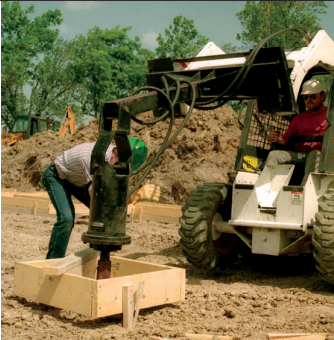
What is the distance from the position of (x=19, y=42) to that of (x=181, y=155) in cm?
2693

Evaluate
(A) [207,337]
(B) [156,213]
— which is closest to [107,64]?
A: (B) [156,213]

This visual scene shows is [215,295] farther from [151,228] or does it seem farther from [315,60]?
[151,228]

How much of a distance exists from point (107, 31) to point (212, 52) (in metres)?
40.0

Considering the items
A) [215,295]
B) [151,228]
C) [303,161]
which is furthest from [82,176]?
[151,228]

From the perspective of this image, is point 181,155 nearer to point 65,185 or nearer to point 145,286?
point 65,185

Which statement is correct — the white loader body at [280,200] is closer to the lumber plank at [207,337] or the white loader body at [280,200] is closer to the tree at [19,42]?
the lumber plank at [207,337]

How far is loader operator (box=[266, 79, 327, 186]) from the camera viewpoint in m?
6.23

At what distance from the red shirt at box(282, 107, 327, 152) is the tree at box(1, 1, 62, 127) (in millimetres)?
31679

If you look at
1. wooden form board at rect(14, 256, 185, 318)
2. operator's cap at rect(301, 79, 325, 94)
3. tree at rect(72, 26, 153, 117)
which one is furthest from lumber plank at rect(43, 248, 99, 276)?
tree at rect(72, 26, 153, 117)

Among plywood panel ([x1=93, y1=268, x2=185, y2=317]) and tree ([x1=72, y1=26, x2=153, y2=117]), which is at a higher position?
tree ([x1=72, y1=26, x2=153, y2=117])

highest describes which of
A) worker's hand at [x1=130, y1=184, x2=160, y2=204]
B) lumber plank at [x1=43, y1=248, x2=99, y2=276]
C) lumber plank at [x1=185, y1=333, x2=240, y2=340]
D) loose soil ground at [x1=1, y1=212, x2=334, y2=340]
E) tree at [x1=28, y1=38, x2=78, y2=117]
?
tree at [x1=28, y1=38, x2=78, y2=117]

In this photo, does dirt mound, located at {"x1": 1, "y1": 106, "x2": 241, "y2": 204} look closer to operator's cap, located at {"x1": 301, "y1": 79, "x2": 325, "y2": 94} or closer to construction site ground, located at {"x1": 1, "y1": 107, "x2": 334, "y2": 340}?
construction site ground, located at {"x1": 1, "y1": 107, "x2": 334, "y2": 340}

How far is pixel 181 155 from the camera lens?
14.7 metres

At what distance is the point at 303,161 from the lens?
6.29 m
